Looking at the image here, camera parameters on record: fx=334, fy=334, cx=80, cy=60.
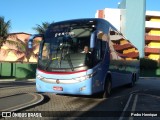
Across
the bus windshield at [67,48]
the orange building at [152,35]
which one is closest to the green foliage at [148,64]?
the orange building at [152,35]

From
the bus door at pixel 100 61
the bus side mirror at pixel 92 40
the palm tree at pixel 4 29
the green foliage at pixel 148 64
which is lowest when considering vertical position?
the green foliage at pixel 148 64

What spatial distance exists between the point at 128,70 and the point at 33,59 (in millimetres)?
42128

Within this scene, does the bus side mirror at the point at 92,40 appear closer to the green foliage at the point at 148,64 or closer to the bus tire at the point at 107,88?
the bus tire at the point at 107,88

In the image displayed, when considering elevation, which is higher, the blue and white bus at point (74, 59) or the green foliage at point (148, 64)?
the blue and white bus at point (74, 59)

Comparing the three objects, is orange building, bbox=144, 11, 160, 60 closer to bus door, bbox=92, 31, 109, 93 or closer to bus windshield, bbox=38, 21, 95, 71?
bus door, bbox=92, 31, 109, 93

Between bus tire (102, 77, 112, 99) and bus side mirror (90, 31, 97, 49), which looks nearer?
bus side mirror (90, 31, 97, 49)

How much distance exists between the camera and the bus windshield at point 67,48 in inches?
533

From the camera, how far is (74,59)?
1357 cm

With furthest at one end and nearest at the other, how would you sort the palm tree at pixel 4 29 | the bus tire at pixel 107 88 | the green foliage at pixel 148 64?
the green foliage at pixel 148 64 < the palm tree at pixel 4 29 < the bus tire at pixel 107 88

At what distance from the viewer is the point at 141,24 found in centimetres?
7200

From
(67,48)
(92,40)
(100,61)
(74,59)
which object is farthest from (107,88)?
(92,40)

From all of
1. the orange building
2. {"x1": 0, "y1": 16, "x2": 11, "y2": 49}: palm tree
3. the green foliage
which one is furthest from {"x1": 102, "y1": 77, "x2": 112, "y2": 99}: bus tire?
the orange building

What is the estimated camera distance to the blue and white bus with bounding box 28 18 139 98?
529 inches

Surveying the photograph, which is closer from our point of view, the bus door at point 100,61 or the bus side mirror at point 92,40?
the bus side mirror at point 92,40
